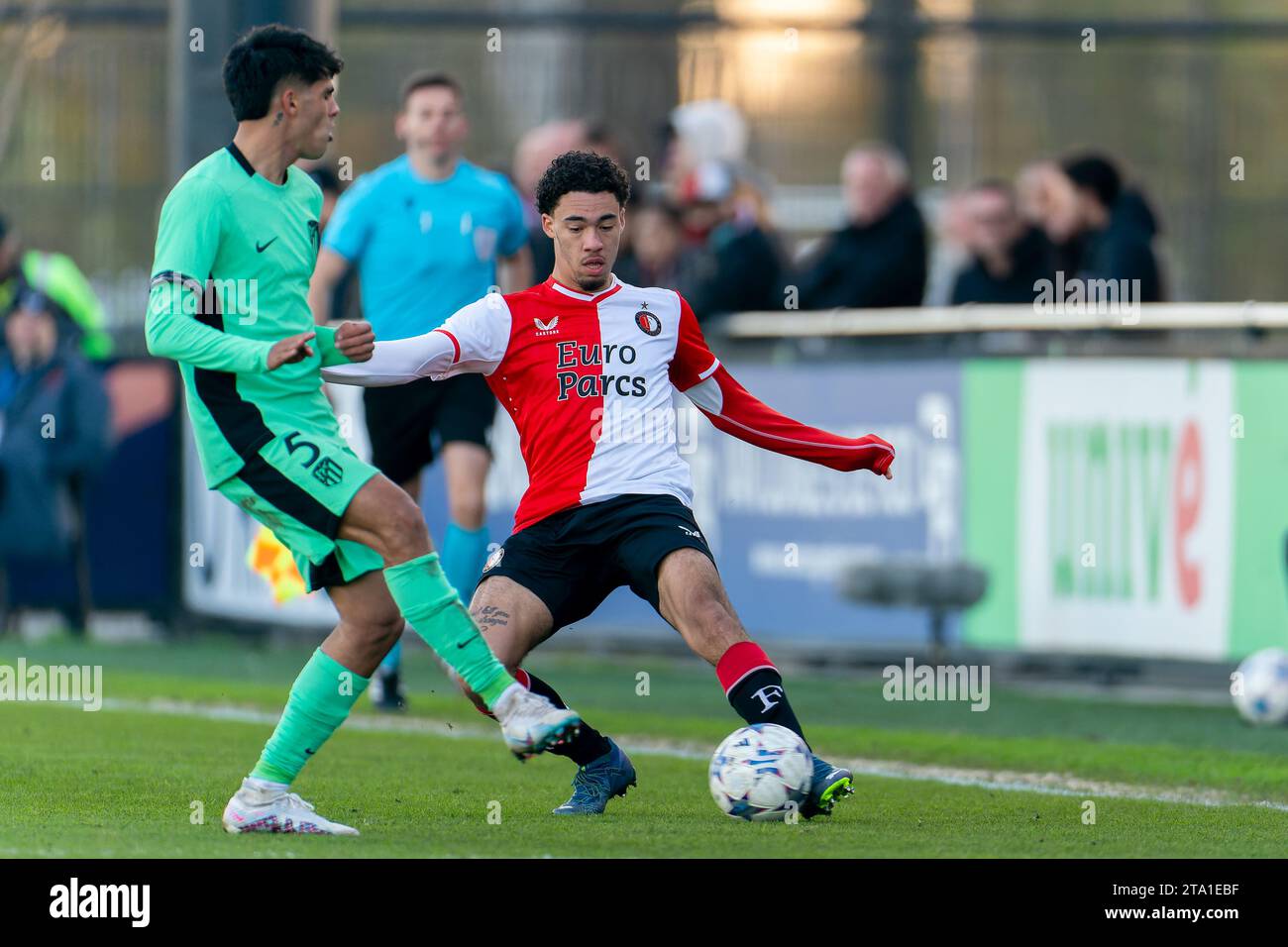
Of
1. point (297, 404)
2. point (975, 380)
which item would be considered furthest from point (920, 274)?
point (297, 404)

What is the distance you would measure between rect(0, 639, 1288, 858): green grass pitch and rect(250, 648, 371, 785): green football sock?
25 cm

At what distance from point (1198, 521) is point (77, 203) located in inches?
354

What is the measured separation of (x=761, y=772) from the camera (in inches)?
272

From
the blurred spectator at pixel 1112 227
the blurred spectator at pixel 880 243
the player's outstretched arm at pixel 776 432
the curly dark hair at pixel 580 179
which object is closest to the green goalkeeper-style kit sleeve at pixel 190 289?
the curly dark hair at pixel 580 179

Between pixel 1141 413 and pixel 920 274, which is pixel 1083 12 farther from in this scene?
pixel 1141 413

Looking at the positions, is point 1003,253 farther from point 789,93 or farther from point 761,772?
point 761,772

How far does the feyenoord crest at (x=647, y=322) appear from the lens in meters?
7.33

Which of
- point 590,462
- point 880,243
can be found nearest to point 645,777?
point 590,462

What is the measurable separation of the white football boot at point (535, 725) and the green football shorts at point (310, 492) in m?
0.67

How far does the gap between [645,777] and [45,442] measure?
740 cm

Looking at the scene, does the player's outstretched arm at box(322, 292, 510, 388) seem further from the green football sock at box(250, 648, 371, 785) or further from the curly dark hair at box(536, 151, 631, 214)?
the green football sock at box(250, 648, 371, 785)

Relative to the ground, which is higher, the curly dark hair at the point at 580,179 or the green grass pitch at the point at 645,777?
the curly dark hair at the point at 580,179

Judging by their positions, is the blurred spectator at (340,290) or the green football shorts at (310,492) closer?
the green football shorts at (310,492)

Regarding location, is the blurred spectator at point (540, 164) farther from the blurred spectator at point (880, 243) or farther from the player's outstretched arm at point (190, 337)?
the player's outstretched arm at point (190, 337)
